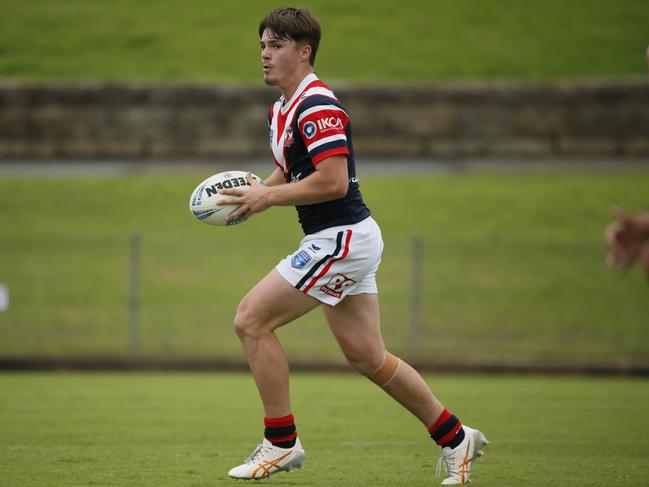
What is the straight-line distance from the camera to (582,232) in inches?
808

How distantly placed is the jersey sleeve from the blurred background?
10144 millimetres

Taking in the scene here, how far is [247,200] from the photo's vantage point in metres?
6.59

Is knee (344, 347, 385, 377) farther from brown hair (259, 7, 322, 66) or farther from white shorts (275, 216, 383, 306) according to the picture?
brown hair (259, 7, 322, 66)

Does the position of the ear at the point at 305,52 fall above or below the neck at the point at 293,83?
above

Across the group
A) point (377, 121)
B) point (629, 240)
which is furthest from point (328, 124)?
point (377, 121)

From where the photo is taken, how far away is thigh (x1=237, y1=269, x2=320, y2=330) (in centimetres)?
654

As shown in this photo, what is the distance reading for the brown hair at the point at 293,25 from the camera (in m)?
6.74

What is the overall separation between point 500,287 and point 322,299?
440 inches

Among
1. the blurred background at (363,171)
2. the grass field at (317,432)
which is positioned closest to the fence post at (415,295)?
the blurred background at (363,171)

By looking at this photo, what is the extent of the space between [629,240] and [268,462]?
2724mm

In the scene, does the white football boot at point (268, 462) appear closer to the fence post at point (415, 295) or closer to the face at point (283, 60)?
the face at point (283, 60)

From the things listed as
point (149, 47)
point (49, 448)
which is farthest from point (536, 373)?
point (149, 47)

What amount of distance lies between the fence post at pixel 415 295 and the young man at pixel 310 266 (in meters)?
9.95

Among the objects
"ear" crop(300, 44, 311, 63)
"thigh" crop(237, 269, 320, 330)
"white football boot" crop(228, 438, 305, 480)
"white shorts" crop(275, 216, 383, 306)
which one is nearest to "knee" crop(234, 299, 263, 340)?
"thigh" crop(237, 269, 320, 330)
